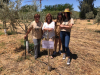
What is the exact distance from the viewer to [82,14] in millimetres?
36406

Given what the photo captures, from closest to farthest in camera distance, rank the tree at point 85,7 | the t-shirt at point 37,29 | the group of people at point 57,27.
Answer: the group of people at point 57,27, the t-shirt at point 37,29, the tree at point 85,7

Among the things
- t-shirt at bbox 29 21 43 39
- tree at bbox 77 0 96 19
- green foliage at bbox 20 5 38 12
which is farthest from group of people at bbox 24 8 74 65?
tree at bbox 77 0 96 19

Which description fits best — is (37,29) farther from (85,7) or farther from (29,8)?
(85,7)

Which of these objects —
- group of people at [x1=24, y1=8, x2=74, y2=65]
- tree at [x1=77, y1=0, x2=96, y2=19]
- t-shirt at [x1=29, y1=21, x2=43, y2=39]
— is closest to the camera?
group of people at [x1=24, y1=8, x2=74, y2=65]

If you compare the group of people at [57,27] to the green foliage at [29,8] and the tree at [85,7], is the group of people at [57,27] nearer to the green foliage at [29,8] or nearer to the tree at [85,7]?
the green foliage at [29,8]

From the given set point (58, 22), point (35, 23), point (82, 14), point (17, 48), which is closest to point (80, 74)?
point (58, 22)

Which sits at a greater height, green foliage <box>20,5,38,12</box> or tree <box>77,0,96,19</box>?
tree <box>77,0,96,19</box>

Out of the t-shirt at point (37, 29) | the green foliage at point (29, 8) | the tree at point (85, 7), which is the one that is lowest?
the t-shirt at point (37, 29)

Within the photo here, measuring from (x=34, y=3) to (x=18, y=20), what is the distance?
1.15 metres

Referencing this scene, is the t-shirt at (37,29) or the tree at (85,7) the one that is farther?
the tree at (85,7)

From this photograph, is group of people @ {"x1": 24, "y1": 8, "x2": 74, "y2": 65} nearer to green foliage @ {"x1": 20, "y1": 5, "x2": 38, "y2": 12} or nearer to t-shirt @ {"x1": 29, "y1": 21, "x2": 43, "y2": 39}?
t-shirt @ {"x1": 29, "y1": 21, "x2": 43, "y2": 39}

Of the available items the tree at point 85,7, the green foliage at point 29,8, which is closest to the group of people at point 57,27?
the green foliage at point 29,8

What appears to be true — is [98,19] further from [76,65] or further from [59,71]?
[59,71]

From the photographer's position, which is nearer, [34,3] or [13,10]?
[13,10]
